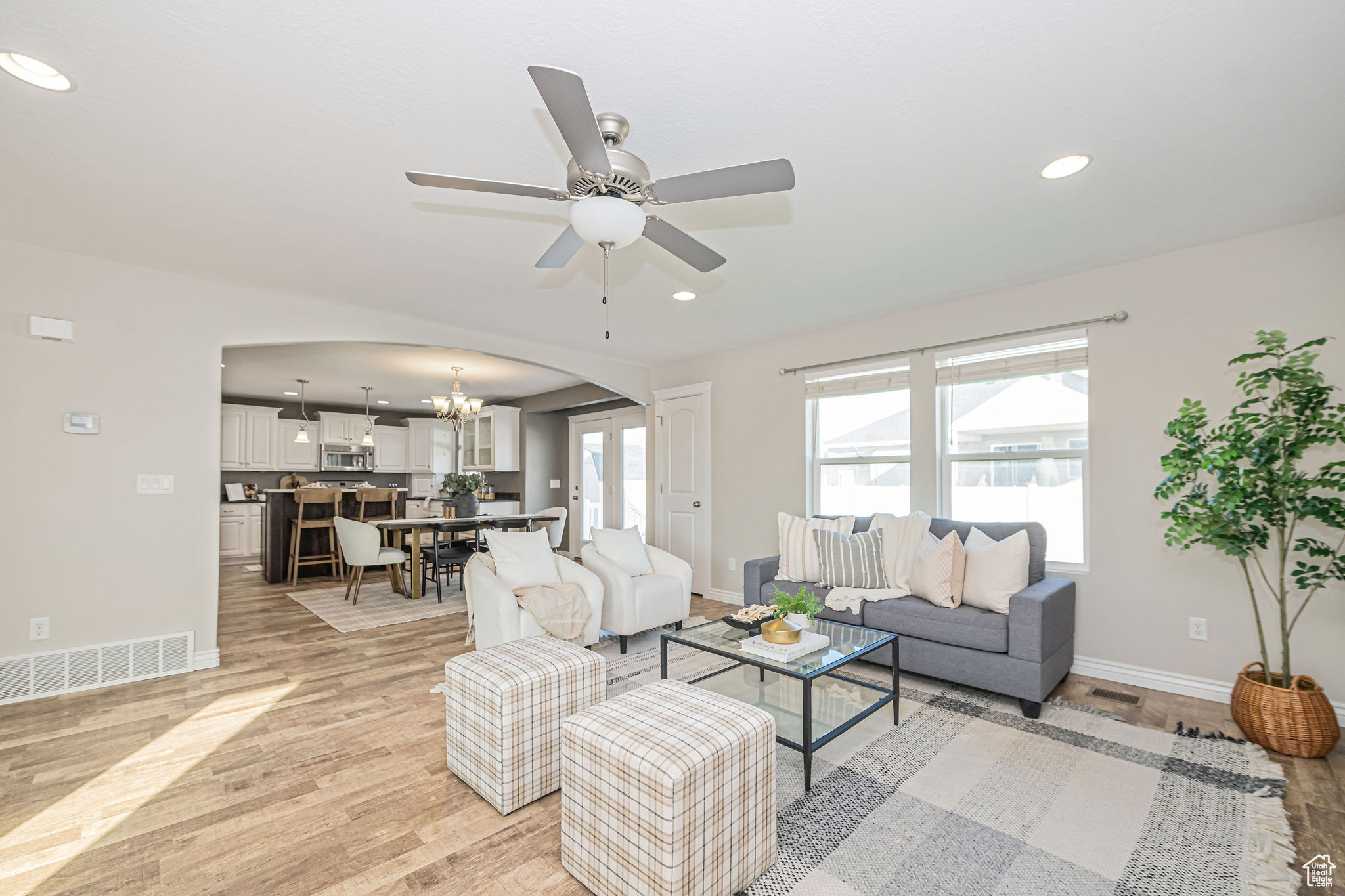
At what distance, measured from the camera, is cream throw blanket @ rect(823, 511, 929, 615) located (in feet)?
11.5

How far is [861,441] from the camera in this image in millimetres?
4676

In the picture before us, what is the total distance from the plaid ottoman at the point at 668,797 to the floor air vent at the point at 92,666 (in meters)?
3.25

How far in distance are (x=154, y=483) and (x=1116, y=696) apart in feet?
19.0

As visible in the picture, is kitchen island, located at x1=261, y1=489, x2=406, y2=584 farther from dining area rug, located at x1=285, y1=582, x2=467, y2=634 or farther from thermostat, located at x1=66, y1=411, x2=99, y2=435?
thermostat, located at x1=66, y1=411, x2=99, y2=435

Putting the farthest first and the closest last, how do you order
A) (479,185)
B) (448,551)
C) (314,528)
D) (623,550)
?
1. (314,528)
2. (448,551)
3. (623,550)
4. (479,185)

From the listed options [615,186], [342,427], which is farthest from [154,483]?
[342,427]

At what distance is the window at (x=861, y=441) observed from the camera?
443 centimetres

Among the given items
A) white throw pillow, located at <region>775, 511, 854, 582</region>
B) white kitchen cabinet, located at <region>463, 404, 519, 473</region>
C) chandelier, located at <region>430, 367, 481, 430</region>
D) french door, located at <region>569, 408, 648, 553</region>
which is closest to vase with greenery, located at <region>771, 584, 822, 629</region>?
white throw pillow, located at <region>775, 511, 854, 582</region>

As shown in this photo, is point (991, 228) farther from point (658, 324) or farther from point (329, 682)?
point (329, 682)

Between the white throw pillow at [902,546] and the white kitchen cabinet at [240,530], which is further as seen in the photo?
the white kitchen cabinet at [240,530]

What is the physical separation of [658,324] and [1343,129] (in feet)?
12.1

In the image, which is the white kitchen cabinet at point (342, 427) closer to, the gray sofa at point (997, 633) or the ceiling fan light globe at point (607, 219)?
the gray sofa at point (997, 633)

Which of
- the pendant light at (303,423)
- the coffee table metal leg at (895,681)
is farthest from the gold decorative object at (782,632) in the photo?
the pendant light at (303,423)

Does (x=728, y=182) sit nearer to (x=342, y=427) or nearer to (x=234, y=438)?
(x=234, y=438)
